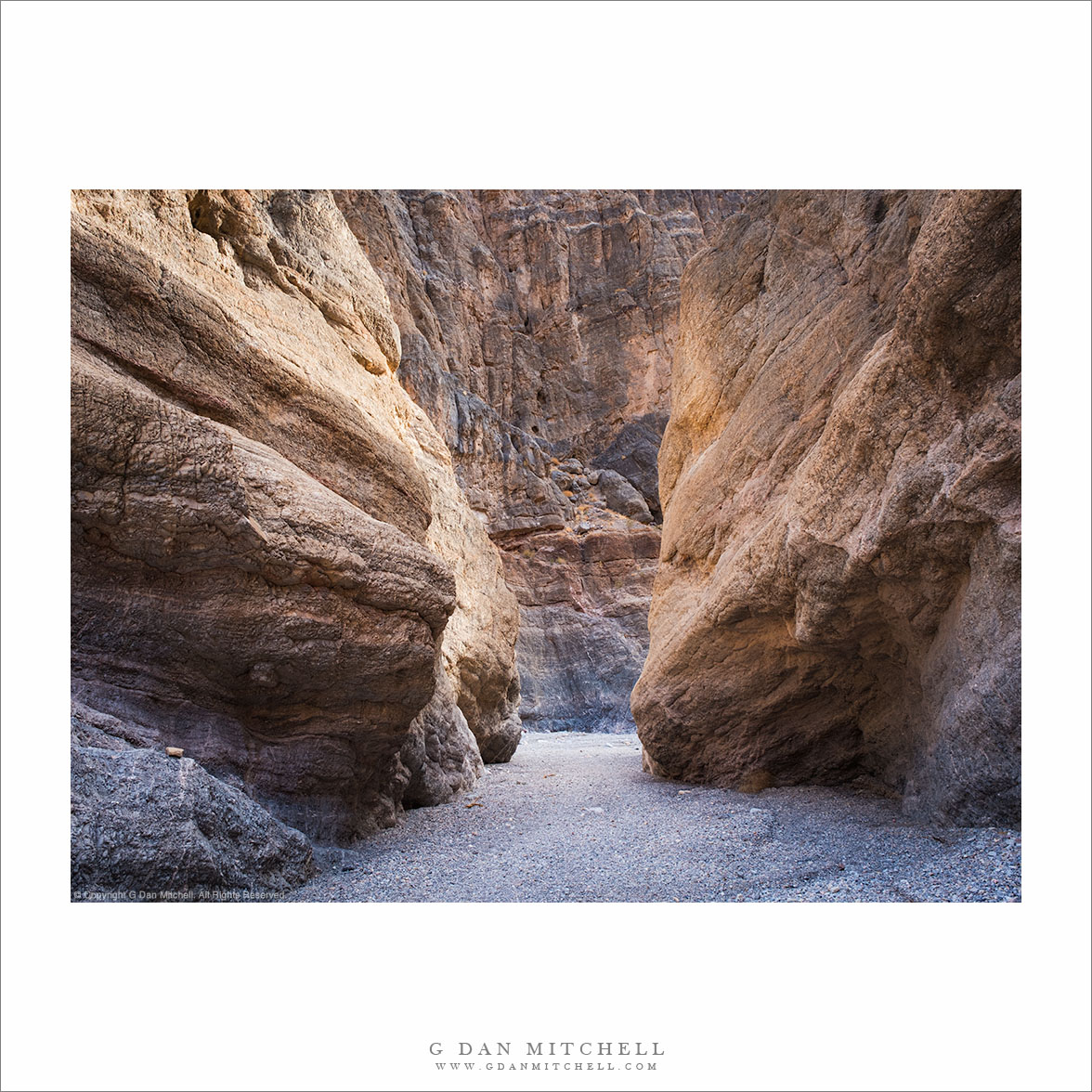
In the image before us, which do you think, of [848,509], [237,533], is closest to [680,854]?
[848,509]

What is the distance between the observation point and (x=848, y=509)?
4793 millimetres

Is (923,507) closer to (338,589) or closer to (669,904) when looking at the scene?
(669,904)

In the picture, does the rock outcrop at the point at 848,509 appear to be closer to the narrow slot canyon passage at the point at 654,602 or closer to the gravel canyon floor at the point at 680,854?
the narrow slot canyon passage at the point at 654,602

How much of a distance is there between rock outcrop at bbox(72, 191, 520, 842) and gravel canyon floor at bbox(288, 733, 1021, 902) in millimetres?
735

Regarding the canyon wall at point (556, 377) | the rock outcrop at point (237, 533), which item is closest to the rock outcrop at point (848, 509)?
the rock outcrop at point (237, 533)

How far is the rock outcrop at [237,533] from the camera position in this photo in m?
3.82

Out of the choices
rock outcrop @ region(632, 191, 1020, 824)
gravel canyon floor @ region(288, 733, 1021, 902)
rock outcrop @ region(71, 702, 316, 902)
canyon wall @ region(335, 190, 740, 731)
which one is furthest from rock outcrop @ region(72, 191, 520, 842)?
canyon wall @ region(335, 190, 740, 731)

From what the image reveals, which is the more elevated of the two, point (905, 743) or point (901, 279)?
point (901, 279)

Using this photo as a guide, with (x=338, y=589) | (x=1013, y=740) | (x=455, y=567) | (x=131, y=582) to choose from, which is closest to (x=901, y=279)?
(x=1013, y=740)

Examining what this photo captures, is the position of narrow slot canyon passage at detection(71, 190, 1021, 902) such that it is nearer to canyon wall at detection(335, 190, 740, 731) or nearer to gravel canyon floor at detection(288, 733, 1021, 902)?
gravel canyon floor at detection(288, 733, 1021, 902)

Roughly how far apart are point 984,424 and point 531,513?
2154 cm

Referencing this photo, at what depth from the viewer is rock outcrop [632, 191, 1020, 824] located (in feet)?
12.5

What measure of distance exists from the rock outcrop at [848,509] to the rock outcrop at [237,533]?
2955mm

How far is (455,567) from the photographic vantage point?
10359mm
